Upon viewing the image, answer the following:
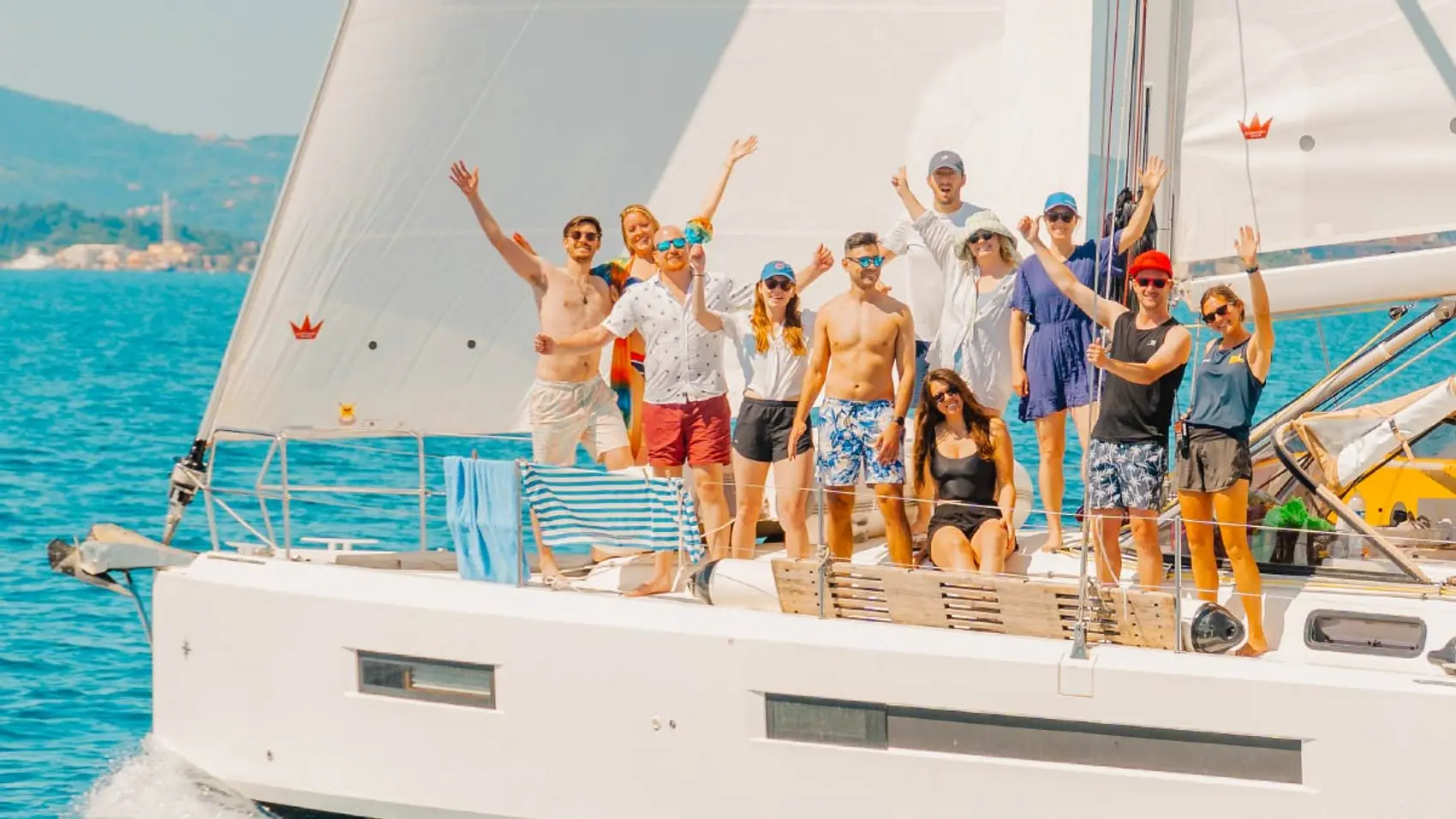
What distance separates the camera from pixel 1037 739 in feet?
24.6

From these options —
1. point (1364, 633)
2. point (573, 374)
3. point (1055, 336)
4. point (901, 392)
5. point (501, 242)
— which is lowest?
point (1364, 633)

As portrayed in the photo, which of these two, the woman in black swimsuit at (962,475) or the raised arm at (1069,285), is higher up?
the raised arm at (1069,285)

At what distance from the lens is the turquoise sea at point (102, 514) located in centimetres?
1078

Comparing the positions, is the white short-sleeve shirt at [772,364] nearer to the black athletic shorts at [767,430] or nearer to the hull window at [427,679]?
the black athletic shorts at [767,430]

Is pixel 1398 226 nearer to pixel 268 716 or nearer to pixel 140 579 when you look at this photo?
pixel 268 716

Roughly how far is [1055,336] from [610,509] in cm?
203

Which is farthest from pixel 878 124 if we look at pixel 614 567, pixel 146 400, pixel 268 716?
pixel 146 400

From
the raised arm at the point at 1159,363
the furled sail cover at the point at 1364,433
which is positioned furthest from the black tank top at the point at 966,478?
the furled sail cover at the point at 1364,433

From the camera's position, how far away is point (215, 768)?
29.6 feet

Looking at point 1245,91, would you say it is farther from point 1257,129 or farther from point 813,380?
point 813,380

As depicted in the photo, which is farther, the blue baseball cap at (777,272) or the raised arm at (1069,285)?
the blue baseball cap at (777,272)

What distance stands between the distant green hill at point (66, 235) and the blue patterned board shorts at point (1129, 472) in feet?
587

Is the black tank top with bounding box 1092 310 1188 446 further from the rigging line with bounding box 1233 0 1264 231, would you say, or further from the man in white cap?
the man in white cap

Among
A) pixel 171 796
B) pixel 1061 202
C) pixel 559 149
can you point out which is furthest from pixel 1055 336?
pixel 171 796
